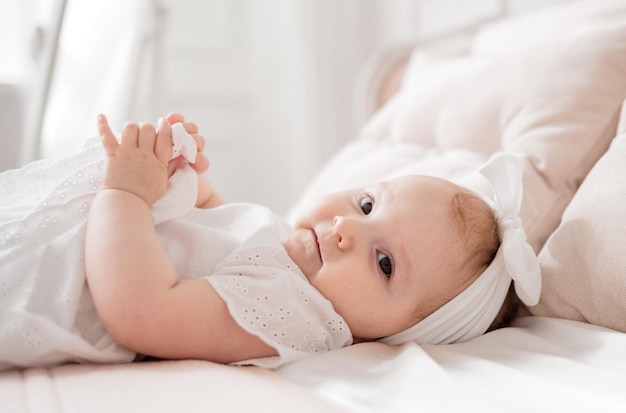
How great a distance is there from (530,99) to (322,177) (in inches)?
26.3

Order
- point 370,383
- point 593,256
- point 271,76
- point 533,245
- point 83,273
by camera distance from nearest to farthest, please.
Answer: point 370,383 → point 83,273 → point 593,256 → point 533,245 → point 271,76

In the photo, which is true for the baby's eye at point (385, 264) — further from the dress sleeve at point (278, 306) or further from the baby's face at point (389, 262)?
the dress sleeve at point (278, 306)

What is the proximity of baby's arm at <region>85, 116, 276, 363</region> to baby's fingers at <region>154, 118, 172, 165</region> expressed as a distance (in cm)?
8

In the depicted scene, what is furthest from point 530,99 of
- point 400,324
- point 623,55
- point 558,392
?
point 558,392

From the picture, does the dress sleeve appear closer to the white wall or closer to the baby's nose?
the baby's nose

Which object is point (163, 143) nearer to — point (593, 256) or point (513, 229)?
point (513, 229)

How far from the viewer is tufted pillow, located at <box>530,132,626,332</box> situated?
3.48 ft

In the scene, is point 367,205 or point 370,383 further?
point 367,205

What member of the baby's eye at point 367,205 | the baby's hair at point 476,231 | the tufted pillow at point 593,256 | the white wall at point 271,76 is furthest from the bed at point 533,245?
the white wall at point 271,76

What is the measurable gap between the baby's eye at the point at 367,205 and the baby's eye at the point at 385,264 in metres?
0.10

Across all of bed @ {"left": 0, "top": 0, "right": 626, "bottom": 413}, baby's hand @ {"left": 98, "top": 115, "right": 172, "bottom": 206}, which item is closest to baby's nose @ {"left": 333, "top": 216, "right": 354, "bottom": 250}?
bed @ {"left": 0, "top": 0, "right": 626, "bottom": 413}

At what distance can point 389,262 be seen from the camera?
109cm

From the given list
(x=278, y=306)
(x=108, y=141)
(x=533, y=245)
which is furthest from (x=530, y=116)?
(x=108, y=141)

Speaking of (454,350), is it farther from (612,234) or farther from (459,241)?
(612,234)
